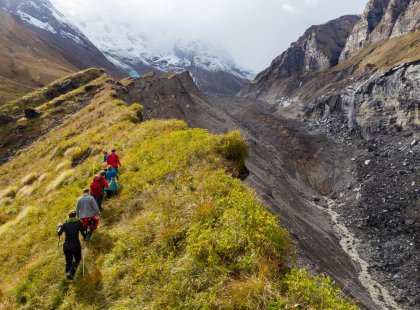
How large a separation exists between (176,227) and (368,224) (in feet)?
Answer: 125

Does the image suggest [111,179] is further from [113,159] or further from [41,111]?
[41,111]

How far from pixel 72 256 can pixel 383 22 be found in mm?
144861

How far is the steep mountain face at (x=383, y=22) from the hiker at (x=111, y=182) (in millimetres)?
112372

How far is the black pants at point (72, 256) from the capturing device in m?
12.8

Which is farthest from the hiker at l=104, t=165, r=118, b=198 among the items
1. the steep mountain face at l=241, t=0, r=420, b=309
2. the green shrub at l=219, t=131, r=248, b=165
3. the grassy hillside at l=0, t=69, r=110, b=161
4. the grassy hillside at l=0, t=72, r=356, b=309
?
the grassy hillside at l=0, t=69, r=110, b=161

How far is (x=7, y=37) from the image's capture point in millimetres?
192500

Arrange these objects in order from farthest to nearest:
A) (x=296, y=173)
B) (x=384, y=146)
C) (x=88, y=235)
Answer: (x=384, y=146) → (x=296, y=173) → (x=88, y=235)

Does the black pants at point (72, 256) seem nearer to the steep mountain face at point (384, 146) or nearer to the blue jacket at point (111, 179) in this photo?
the blue jacket at point (111, 179)

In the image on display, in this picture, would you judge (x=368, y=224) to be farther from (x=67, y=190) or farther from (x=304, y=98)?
(x=304, y=98)

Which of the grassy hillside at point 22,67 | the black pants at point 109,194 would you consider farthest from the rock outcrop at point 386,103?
the grassy hillside at point 22,67

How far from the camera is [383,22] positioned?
134000 mm

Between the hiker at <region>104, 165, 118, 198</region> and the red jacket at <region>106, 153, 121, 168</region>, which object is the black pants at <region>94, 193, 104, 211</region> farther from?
the red jacket at <region>106, 153, 121, 168</region>

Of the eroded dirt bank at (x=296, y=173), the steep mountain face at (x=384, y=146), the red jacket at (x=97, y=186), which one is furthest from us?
the steep mountain face at (x=384, y=146)

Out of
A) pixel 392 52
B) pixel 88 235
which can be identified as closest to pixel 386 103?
pixel 392 52
